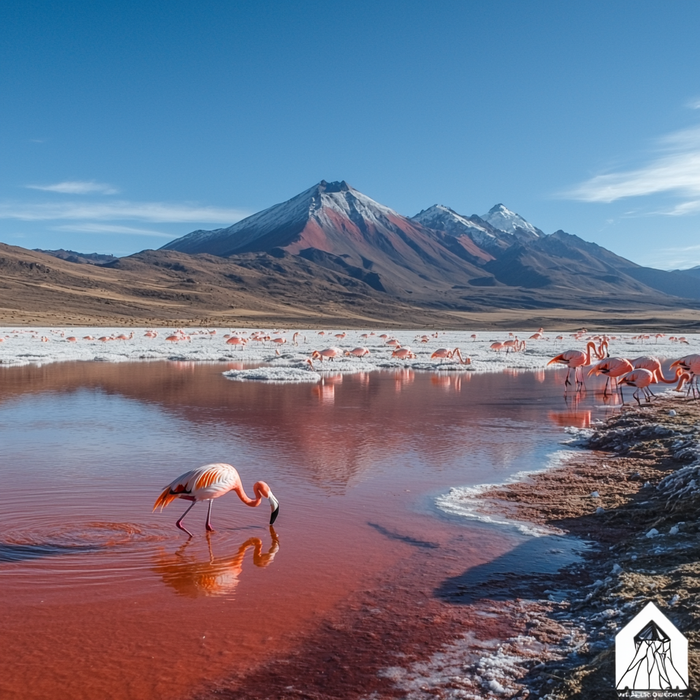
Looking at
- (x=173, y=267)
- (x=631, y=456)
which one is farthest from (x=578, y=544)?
(x=173, y=267)

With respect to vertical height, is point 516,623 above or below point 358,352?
below

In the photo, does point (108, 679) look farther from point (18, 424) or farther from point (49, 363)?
point (49, 363)

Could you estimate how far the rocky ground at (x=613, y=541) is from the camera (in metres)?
3.98

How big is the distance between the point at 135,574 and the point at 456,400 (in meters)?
11.6

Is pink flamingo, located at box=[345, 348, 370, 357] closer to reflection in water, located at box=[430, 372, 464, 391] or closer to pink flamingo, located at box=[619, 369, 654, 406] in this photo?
reflection in water, located at box=[430, 372, 464, 391]

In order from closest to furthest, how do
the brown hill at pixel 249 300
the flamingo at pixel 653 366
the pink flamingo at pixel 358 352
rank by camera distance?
1. the flamingo at pixel 653 366
2. the pink flamingo at pixel 358 352
3. the brown hill at pixel 249 300

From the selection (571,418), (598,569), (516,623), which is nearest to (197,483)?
(516,623)

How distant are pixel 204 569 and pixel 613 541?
12.6 feet

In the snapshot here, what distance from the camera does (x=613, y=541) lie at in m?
6.43

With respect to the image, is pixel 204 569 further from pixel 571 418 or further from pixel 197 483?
pixel 571 418

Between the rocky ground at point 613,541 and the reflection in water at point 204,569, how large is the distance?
217 centimetres

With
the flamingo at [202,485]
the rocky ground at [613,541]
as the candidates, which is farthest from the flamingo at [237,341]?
the flamingo at [202,485]

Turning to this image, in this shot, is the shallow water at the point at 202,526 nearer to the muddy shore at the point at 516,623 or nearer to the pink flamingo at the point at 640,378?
the muddy shore at the point at 516,623

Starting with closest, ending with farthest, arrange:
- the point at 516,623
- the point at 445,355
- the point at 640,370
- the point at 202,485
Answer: the point at 516,623, the point at 202,485, the point at 640,370, the point at 445,355
